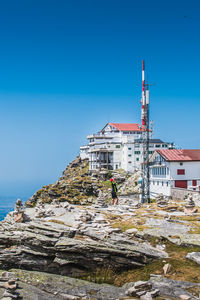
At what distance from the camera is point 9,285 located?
14.9 m

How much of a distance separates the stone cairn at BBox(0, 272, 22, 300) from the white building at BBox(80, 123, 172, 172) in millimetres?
111047

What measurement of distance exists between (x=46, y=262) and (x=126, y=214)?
10721 mm

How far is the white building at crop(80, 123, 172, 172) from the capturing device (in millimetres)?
127500

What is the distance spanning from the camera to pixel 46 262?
19.9 meters

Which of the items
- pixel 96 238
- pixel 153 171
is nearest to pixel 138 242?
pixel 96 238

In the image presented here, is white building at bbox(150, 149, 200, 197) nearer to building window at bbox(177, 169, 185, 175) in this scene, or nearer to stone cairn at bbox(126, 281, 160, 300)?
building window at bbox(177, 169, 185, 175)

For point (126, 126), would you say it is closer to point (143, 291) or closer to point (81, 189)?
point (81, 189)

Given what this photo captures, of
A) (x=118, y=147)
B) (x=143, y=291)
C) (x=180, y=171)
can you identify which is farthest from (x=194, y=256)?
(x=118, y=147)

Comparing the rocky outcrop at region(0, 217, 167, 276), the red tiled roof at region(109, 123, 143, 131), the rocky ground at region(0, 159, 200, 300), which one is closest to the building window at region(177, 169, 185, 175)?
the rocky ground at region(0, 159, 200, 300)

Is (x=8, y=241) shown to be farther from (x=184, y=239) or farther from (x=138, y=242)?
(x=184, y=239)

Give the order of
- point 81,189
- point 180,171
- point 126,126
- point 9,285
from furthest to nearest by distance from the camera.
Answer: point 126,126 → point 81,189 → point 180,171 → point 9,285

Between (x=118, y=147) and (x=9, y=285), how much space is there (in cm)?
11934

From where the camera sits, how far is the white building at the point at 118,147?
A: 12750 centimetres

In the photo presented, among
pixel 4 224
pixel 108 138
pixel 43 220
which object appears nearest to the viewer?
pixel 4 224
